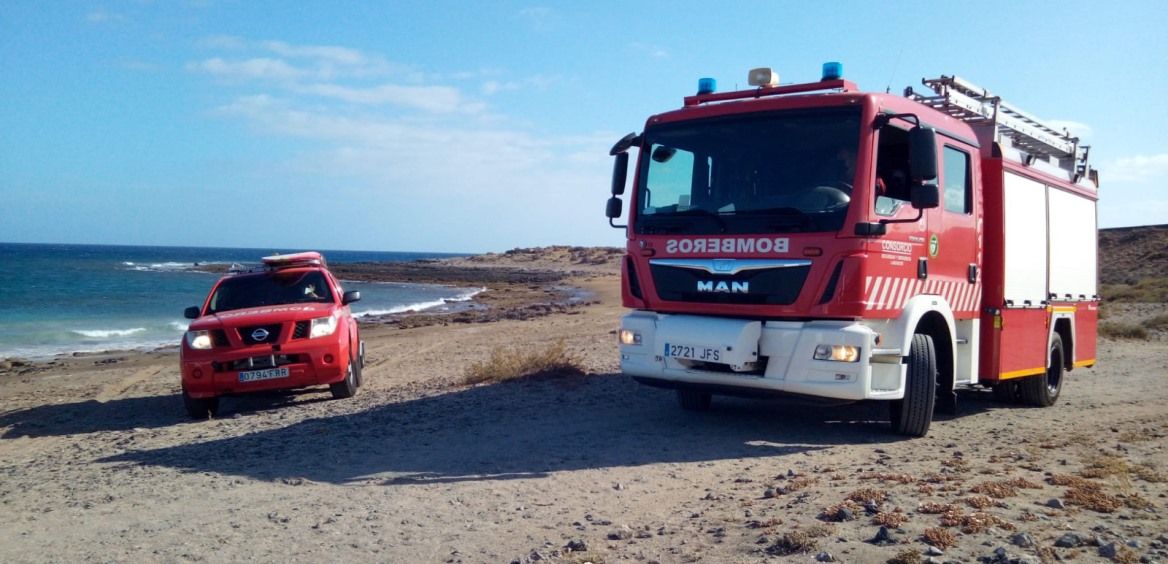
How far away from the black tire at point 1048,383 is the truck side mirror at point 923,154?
4695mm

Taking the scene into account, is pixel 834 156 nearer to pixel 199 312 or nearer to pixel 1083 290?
pixel 1083 290

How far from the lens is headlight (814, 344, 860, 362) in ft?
23.1

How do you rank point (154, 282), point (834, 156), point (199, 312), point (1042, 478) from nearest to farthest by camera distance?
point (1042, 478) < point (834, 156) < point (199, 312) < point (154, 282)

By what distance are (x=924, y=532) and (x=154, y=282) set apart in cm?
5766

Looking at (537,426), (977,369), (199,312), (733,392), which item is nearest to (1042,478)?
(733,392)

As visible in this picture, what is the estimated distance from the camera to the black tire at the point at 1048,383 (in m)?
10.5

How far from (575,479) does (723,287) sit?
2.07 metres

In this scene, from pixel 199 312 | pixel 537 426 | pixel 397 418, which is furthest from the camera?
pixel 199 312

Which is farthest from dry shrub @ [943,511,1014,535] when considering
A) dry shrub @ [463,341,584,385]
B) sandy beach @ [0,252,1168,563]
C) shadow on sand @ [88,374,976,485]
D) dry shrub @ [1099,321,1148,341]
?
dry shrub @ [1099,321,1148,341]

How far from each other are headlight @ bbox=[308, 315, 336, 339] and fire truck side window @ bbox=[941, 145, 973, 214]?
7018 mm

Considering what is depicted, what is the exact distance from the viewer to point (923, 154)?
23.0ft

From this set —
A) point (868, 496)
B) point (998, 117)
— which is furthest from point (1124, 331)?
point (868, 496)

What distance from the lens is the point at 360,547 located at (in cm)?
507

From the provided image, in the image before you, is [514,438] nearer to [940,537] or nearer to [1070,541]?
[940,537]
